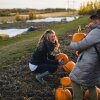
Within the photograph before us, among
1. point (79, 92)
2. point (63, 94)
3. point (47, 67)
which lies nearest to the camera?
point (79, 92)

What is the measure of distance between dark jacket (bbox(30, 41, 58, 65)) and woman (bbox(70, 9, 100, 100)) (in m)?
1.96

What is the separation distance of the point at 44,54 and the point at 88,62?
2.27 meters

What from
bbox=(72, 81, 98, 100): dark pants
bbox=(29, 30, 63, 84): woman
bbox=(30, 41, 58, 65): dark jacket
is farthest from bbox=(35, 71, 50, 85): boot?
bbox=(72, 81, 98, 100): dark pants

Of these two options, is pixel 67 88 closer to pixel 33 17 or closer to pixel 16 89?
pixel 16 89

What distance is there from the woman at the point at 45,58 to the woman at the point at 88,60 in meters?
1.94

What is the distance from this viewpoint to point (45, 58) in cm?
802

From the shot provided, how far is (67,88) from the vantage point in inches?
280

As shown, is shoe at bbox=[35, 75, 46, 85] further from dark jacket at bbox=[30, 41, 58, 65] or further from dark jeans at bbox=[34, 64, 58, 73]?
dark jacket at bbox=[30, 41, 58, 65]

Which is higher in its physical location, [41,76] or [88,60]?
[88,60]

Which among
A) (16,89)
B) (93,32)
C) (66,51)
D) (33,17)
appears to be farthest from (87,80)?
(33,17)

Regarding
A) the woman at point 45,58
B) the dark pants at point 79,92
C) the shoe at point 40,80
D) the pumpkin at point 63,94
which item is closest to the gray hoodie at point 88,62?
the dark pants at point 79,92

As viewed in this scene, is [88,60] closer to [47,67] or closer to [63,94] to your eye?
[63,94]

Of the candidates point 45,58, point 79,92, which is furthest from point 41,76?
point 79,92

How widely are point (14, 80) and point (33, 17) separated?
2077 inches
